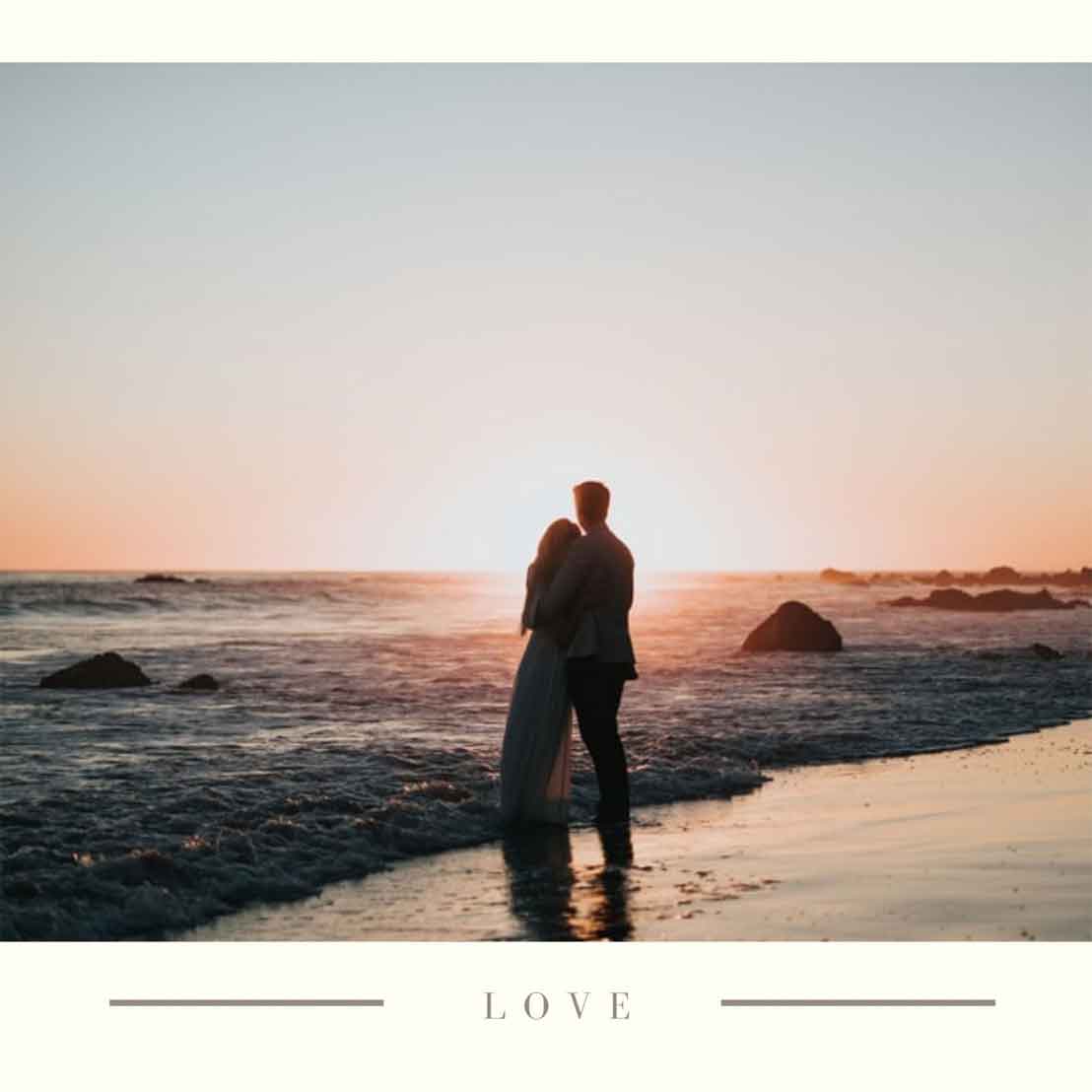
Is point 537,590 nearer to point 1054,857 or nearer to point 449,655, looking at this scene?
point 1054,857

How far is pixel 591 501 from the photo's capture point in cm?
974

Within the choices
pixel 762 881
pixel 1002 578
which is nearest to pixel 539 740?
pixel 762 881

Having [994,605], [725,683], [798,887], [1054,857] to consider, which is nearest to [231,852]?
[798,887]

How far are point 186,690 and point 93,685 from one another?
1.70m

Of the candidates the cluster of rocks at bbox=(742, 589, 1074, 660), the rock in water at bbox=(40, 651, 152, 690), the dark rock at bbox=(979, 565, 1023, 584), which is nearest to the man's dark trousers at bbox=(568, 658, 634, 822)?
the rock in water at bbox=(40, 651, 152, 690)

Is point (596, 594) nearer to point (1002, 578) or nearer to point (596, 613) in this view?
point (596, 613)

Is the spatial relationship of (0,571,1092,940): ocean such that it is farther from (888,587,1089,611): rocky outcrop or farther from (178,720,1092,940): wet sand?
(888,587,1089,611): rocky outcrop

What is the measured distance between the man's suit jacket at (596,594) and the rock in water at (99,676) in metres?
12.2

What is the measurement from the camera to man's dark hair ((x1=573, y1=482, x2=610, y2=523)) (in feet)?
31.9

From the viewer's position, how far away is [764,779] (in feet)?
41.5

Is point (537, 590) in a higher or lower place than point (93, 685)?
higher

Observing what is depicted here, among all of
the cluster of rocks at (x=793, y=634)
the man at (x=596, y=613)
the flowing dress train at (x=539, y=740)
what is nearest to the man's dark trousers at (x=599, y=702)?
the man at (x=596, y=613)
